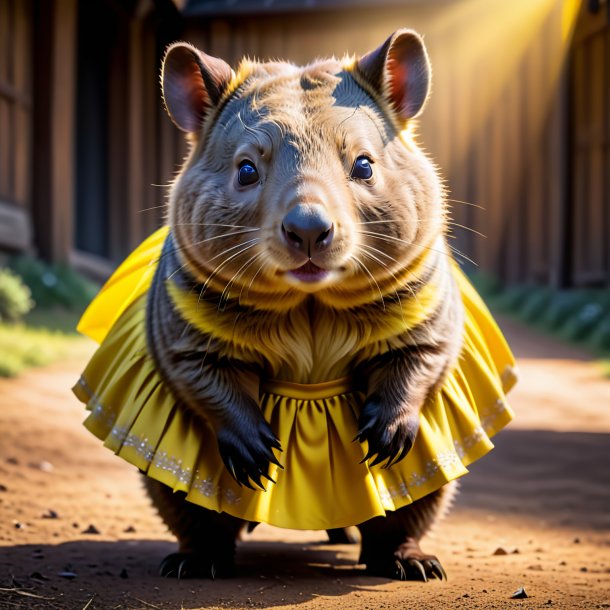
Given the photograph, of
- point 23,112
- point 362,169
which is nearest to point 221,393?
point 362,169

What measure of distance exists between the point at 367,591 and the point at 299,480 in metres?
0.36

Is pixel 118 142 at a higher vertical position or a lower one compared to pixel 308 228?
lower

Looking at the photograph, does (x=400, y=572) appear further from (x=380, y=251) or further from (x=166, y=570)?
(x=380, y=251)

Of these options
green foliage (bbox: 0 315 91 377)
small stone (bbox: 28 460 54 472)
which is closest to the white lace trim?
small stone (bbox: 28 460 54 472)

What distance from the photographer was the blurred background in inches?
401

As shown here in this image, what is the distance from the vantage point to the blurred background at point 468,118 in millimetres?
10195

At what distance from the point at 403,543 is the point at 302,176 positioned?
1.26 meters

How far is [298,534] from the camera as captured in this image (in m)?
4.11

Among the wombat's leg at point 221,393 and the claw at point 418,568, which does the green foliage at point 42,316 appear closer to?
the wombat's leg at point 221,393

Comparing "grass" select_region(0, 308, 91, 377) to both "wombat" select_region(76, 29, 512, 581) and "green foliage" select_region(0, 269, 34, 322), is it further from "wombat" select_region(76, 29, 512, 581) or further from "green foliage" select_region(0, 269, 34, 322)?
"wombat" select_region(76, 29, 512, 581)

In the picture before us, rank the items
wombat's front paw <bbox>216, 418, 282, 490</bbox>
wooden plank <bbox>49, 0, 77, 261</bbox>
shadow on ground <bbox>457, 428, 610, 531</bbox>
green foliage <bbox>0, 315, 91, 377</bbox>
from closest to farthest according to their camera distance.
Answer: wombat's front paw <bbox>216, 418, 282, 490</bbox>, shadow on ground <bbox>457, 428, 610, 531</bbox>, green foliage <bbox>0, 315, 91, 377</bbox>, wooden plank <bbox>49, 0, 77, 261</bbox>

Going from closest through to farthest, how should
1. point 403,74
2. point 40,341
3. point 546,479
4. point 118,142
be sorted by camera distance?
point 403,74
point 546,479
point 40,341
point 118,142

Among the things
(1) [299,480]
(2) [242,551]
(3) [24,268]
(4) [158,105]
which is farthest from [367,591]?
(4) [158,105]

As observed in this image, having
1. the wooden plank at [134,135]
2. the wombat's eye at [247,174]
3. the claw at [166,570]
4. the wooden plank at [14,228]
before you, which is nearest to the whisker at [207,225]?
the wombat's eye at [247,174]
